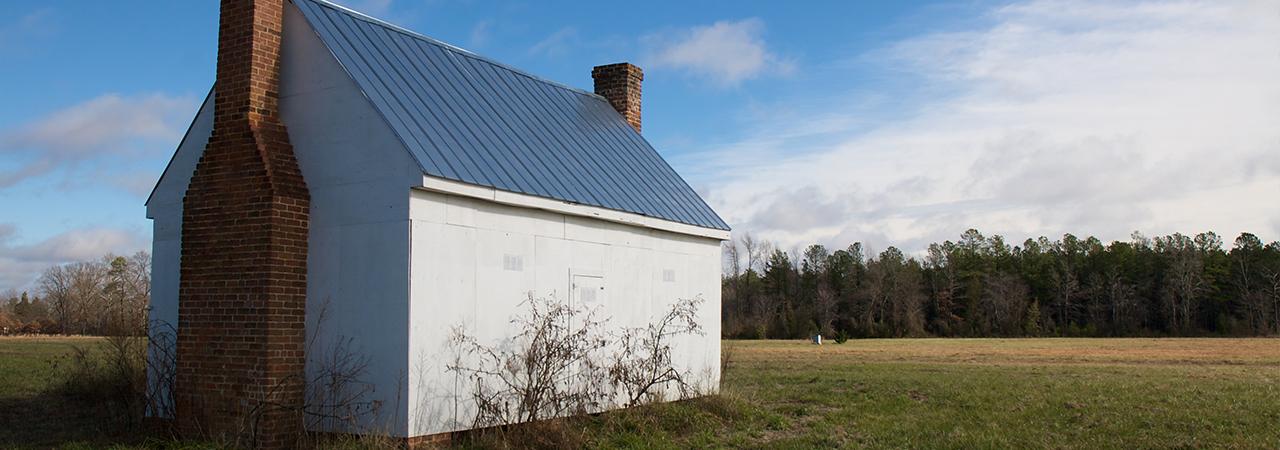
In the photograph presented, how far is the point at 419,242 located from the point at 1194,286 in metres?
98.9

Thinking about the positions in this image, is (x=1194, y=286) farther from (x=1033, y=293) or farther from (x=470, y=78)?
(x=470, y=78)

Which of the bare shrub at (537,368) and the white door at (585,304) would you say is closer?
the bare shrub at (537,368)

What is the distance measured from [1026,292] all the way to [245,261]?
317 feet

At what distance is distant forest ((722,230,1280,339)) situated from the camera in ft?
297

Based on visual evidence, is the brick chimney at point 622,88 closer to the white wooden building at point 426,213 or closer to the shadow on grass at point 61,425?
the white wooden building at point 426,213

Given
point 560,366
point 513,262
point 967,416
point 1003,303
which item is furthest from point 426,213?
point 1003,303

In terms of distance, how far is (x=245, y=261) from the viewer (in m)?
11.2

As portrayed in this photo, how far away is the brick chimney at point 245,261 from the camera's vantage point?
10961mm

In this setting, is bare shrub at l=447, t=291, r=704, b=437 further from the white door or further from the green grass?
the green grass

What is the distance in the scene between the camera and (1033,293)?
101 m

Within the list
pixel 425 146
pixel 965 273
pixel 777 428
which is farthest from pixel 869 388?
pixel 965 273

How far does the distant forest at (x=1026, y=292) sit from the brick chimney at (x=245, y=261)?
2902 inches

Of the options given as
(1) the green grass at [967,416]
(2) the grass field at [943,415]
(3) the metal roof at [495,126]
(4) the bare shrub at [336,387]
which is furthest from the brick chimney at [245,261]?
(1) the green grass at [967,416]

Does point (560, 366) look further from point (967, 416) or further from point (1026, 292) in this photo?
point (1026, 292)
